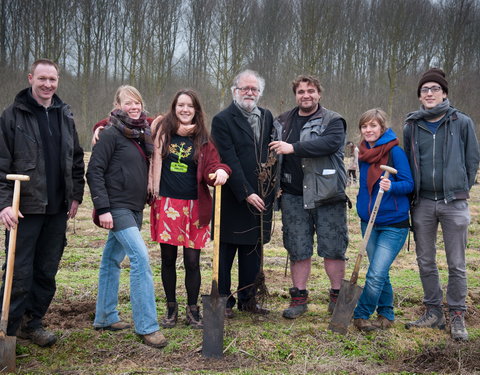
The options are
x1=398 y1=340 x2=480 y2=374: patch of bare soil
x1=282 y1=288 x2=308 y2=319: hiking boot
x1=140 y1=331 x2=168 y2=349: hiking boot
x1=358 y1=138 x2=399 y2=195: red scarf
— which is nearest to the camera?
x1=398 y1=340 x2=480 y2=374: patch of bare soil

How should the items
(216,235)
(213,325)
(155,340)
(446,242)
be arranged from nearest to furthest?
(213,325), (155,340), (216,235), (446,242)

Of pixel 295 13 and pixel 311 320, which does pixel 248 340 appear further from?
pixel 295 13

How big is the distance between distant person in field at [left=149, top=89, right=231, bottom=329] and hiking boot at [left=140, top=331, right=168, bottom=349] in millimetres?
436

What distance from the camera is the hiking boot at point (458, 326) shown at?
4.58 metres

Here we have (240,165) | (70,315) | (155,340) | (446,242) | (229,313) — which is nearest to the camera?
(155,340)

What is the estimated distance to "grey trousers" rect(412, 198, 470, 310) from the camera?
460cm

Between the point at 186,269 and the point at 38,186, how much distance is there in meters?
1.47

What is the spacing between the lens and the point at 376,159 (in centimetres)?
469

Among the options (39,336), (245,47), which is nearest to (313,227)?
(39,336)

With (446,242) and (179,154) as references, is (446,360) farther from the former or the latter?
(179,154)

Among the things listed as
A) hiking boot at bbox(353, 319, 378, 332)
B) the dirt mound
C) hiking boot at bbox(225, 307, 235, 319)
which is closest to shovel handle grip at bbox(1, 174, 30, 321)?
the dirt mound

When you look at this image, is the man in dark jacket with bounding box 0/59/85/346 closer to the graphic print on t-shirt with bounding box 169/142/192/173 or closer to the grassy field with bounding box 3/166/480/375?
the grassy field with bounding box 3/166/480/375

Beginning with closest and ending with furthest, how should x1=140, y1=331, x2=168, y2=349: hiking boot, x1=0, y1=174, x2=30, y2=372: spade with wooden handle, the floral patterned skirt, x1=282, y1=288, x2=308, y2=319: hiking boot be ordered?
x1=0, y1=174, x2=30, y2=372: spade with wooden handle < x1=140, y1=331, x2=168, y2=349: hiking boot < the floral patterned skirt < x1=282, y1=288, x2=308, y2=319: hiking boot

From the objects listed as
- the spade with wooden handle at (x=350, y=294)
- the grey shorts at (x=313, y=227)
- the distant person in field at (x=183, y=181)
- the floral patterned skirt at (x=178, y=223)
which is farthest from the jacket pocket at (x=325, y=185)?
the floral patterned skirt at (x=178, y=223)
